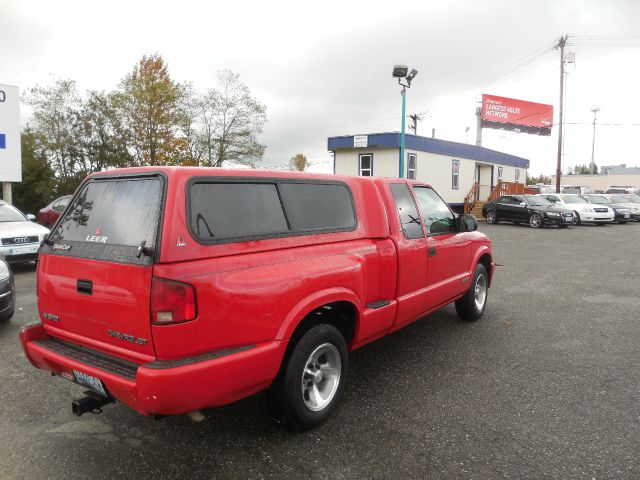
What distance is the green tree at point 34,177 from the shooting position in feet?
103

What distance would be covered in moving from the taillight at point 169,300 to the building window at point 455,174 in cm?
2599

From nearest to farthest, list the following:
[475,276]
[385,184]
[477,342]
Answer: [385,184]
[477,342]
[475,276]

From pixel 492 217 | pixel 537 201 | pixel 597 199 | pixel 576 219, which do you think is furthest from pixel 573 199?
pixel 492 217

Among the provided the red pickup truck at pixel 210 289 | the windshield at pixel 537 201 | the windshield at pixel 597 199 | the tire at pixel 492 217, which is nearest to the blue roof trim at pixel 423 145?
the tire at pixel 492 217

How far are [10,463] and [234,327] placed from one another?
1.65 metres

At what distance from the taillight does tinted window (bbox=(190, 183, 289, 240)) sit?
0.33m

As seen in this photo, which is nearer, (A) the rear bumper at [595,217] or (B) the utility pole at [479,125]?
(A) the rear bumper at [595,217]

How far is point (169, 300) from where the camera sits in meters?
2.39

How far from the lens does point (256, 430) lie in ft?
10.4

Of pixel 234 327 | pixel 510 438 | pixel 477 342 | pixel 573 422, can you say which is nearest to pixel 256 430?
pixel 234 327

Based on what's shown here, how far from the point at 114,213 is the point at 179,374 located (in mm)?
1185

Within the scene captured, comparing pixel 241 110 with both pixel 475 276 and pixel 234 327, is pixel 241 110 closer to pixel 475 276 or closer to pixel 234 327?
pixel 475 276

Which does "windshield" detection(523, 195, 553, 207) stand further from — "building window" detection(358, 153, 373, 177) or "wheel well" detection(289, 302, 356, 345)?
"wheel well" detection(289, 302, 356, 345)

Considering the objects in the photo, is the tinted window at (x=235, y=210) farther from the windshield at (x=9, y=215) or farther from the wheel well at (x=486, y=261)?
the windshield at (x=9, y=215)
